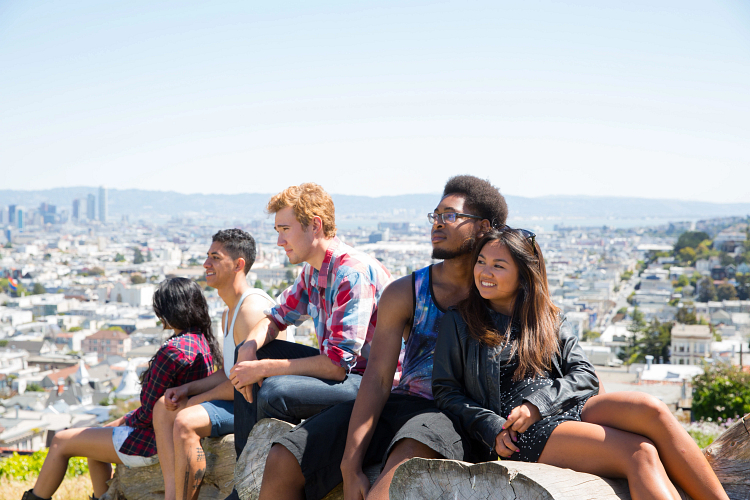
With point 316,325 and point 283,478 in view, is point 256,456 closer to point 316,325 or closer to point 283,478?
point 283,478

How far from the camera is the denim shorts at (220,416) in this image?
2.75m

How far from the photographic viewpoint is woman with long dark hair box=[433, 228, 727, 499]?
1535mm

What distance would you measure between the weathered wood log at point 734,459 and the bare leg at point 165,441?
2.04m

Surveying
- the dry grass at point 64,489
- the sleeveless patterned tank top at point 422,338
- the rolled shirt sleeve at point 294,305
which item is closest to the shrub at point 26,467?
the dry grass at point 64,489

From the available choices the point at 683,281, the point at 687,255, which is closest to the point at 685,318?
the point at 683,281

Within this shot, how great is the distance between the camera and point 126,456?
2969 millimetres

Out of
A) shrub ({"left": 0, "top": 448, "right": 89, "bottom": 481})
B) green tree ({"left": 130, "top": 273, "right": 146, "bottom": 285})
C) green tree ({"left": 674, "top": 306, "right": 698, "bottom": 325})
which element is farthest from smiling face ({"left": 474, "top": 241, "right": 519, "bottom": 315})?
green tree ({"left": 130, "top": 273, "right": 146, "bottom": 285})

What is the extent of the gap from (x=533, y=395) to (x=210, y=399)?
1592 mm

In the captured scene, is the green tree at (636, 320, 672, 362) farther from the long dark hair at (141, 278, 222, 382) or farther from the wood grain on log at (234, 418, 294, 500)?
the wood grain on log at (234, 418, 294, 500)

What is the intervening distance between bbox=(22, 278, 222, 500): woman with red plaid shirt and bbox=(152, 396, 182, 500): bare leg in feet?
0.35

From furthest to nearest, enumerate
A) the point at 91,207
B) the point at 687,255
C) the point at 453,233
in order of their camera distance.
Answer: the point at 91,207
the point at 687,255
the point at 453,233

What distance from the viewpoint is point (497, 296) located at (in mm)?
1925

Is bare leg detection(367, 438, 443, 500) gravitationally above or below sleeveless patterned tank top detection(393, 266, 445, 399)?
below

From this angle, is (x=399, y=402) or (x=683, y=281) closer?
(x=399, y=402)
